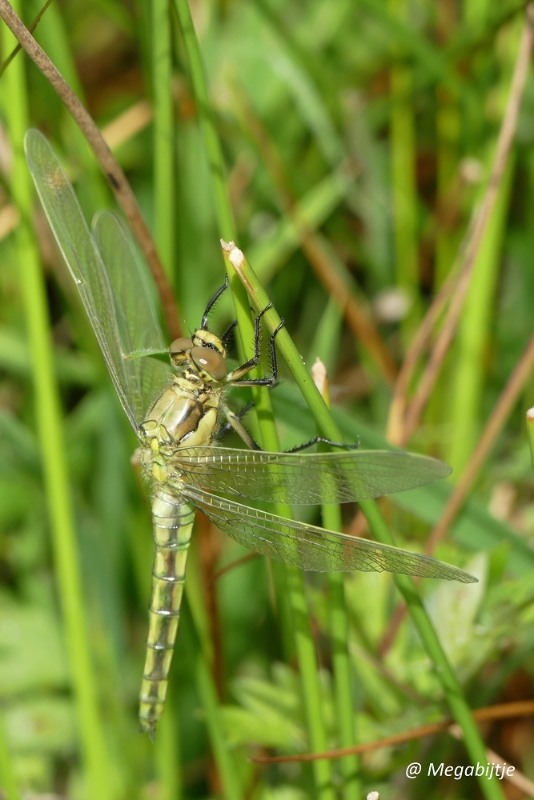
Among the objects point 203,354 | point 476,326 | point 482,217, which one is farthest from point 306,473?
point 476,326

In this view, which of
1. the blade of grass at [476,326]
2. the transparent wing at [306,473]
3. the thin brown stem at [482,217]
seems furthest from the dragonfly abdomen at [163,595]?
the blade of grass at [476,326]

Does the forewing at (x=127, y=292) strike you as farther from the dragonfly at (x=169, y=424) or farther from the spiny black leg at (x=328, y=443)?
the spiny black leg at (x=328, y=443)

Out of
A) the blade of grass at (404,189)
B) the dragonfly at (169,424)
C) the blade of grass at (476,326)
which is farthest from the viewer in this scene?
the blade of grass at (404,189)

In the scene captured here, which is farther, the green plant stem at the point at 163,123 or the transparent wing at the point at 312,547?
the green plant stem at the point at 163,123

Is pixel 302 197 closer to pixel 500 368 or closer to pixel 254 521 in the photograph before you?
pixel 500 368

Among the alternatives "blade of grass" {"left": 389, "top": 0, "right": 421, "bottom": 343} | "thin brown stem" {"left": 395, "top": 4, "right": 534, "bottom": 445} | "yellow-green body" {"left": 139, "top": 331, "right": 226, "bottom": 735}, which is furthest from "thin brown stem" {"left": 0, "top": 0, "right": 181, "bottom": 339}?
"blade of grass" {"left": 389, "top": 0, "right": 421, "bottom": 343}

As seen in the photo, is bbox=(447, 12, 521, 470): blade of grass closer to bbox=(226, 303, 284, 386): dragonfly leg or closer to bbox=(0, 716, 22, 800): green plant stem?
bbox=(226, 303, 284, 386): dragonfly leg

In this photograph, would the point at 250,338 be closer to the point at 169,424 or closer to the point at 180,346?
the point at 180,346

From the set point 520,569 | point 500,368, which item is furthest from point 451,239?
point 520,569
